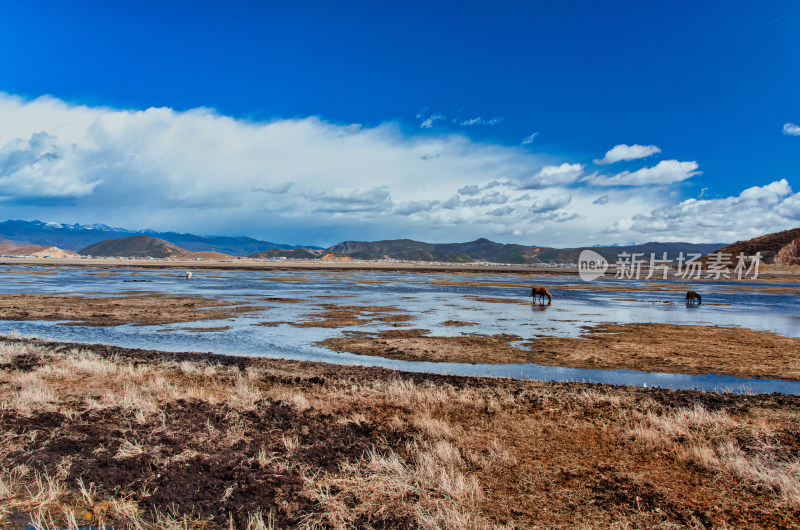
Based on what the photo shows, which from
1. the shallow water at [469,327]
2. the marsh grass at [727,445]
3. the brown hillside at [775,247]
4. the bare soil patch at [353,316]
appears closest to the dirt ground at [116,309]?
the shallow water at [469,327]

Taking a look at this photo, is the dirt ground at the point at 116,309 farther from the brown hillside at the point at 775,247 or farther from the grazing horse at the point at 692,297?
the brown hillside at the point at 775,247

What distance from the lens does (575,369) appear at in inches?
612

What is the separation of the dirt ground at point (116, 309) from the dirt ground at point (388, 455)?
1403 cm

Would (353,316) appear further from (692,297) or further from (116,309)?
(692,297)

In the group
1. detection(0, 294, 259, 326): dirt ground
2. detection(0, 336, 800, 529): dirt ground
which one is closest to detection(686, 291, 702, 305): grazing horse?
detection(0, 336, 800, 529): dirt ground

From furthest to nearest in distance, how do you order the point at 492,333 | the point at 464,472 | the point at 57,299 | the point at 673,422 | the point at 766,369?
the point at 57,299
the point at 492,333
the point at 766,369
the point at 673,422
the point at 464,472

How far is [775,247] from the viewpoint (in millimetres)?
130875

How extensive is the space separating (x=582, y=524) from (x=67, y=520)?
19.8 feet

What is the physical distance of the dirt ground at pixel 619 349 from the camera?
52.3 ft

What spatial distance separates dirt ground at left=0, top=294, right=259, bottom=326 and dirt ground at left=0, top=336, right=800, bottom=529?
46.0 ft

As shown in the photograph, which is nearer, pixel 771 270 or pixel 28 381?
pixel 28 381

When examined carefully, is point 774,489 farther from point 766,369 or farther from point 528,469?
point 766,369

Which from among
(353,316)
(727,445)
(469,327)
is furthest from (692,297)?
(727,445)

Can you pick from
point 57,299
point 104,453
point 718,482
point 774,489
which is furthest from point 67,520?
point 57,299
